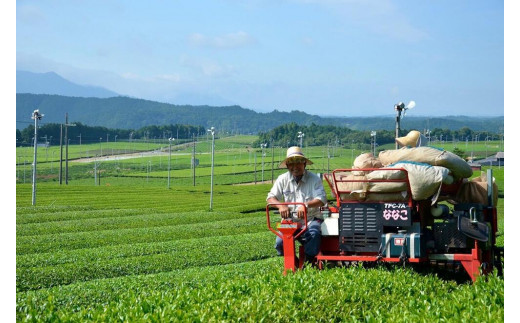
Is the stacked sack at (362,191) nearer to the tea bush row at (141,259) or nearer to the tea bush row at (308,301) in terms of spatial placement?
the tea bush row at (308,301)

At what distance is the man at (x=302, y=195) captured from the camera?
40.4 ft

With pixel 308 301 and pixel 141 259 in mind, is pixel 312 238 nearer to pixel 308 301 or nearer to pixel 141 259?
pixel 308 301

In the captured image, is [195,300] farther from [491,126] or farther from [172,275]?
[491,126]

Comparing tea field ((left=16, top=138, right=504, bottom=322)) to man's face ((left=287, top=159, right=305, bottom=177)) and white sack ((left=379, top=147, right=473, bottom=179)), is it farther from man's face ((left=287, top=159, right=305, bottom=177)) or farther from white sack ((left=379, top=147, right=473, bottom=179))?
white sack ((left=379, top=147, right=473, bottom=179))

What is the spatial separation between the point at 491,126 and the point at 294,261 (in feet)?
600

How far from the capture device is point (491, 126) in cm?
18362

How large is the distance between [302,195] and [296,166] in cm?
57

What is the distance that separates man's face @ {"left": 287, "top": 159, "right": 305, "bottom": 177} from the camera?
491 inches

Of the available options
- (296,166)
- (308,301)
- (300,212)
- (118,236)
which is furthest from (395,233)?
(118,236)

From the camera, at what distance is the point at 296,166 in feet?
41.0

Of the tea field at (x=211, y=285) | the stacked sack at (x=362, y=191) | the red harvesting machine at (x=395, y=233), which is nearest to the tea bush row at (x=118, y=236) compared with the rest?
the tea field at (x=211, y=285)

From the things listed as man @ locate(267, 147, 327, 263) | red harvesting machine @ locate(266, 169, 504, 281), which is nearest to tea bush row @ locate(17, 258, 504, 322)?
red harvesting machine @ locate(266, 169, 504, 281)
